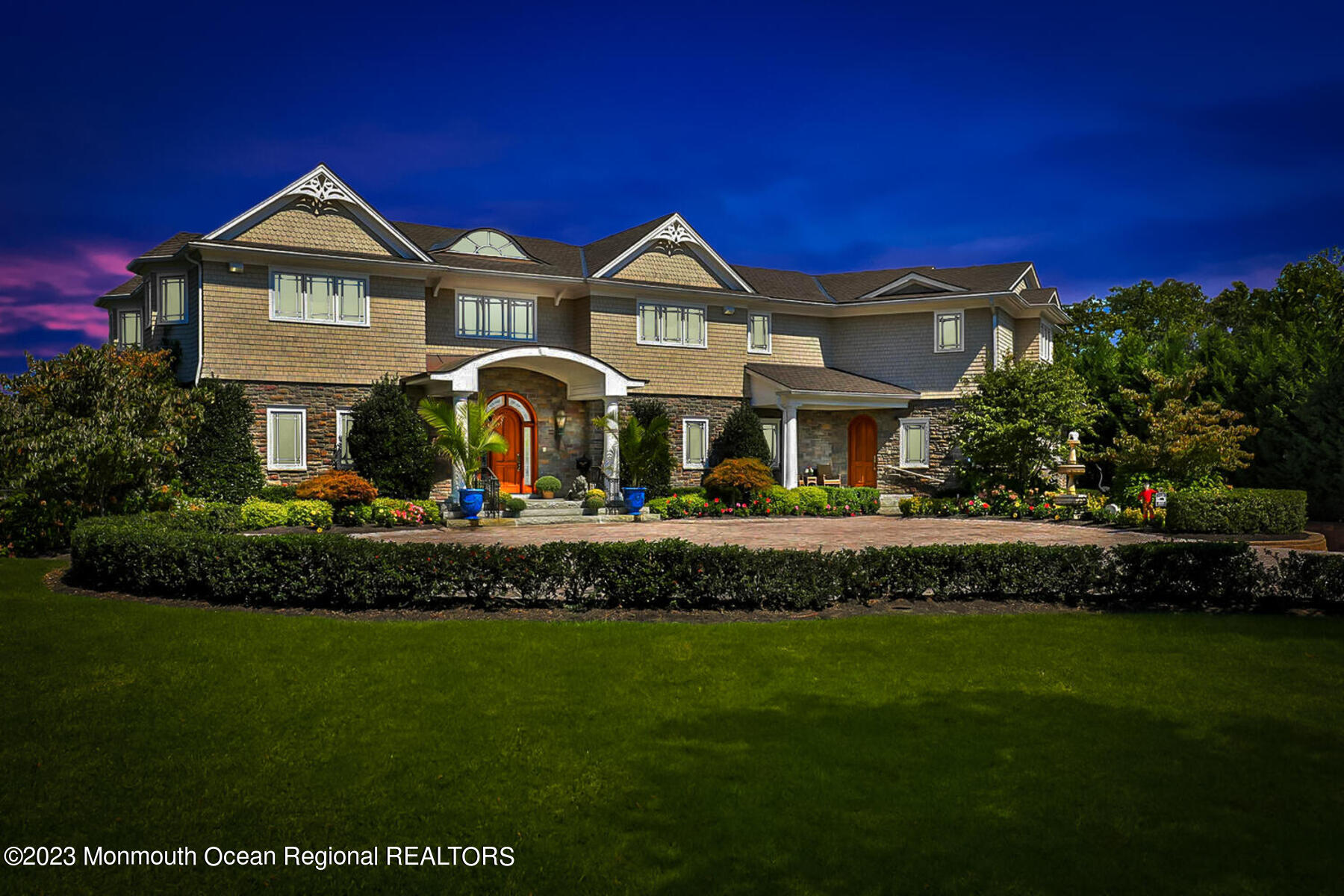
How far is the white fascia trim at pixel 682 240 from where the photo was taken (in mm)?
26141

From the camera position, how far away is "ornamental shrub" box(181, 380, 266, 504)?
66.7ft

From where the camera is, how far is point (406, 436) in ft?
72.4

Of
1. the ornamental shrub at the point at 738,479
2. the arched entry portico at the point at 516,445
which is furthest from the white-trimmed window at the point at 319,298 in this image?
the ornamental shrub at the point at 738,479

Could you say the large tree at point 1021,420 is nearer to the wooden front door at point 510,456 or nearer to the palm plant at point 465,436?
the wooden front door at point 510,456

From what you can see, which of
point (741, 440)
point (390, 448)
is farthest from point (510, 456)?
point (741, 440)

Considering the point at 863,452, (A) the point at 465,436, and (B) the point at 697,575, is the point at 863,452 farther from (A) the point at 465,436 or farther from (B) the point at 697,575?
(B) the point at 697,575

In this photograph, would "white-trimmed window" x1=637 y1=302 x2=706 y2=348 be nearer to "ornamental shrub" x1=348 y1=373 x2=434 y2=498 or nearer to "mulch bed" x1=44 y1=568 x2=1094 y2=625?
"ornamental shrub" x1=348 y1=373 x2=434 y2=498

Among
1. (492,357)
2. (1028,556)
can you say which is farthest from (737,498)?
(1028,556)

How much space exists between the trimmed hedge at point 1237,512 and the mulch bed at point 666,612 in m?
9.92

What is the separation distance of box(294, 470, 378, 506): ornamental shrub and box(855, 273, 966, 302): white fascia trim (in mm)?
17602

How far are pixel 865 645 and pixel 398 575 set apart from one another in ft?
17.8

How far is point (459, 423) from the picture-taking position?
2230 cm

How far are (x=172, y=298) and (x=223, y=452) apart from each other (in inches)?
212

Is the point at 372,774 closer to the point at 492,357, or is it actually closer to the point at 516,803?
the point at 516,803
